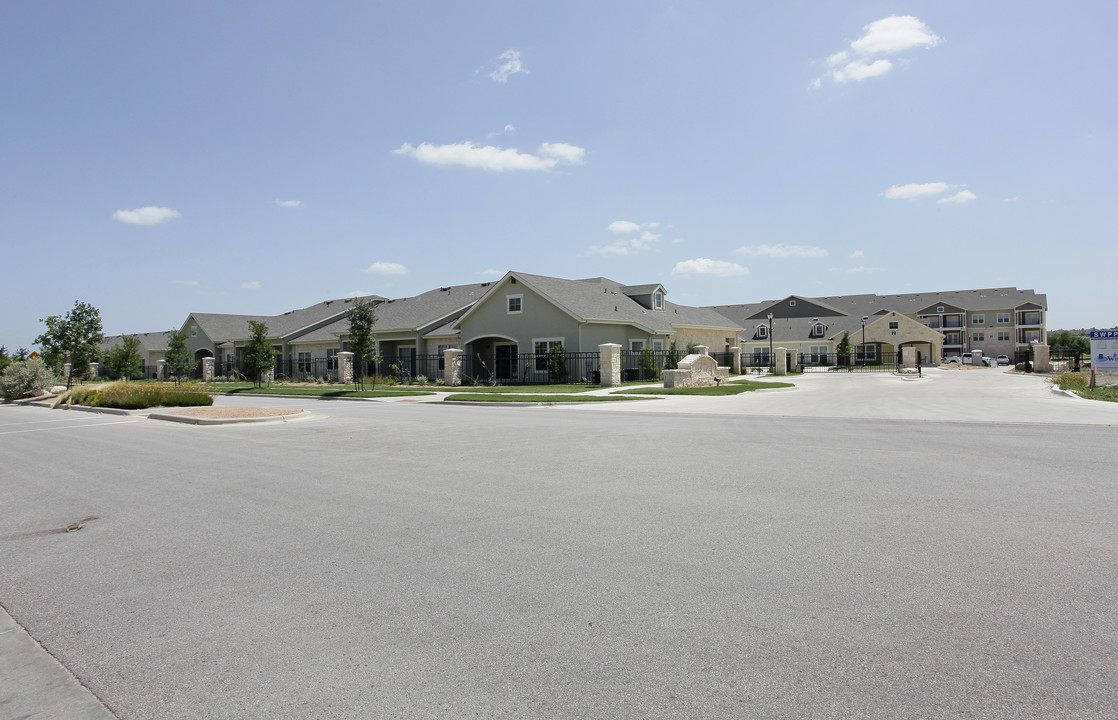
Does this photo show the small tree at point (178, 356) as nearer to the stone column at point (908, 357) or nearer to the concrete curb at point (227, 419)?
the concrete curb at point (227, 419)

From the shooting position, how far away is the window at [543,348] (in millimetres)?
35375

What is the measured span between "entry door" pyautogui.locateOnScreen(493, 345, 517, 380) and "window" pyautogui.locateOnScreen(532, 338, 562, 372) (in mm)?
2128

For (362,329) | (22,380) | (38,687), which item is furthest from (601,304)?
(38,687)

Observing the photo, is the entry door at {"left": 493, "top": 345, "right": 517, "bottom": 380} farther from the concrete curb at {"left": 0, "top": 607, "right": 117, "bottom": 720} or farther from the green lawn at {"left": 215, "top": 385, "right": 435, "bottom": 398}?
the concrete curb at {"left": 0, "top": 607, "right": 117, "bottom": 720}

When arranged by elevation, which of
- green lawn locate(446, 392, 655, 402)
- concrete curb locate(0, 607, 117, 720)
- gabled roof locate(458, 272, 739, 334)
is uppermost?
gabled roof locate(458, 272, 739, 334)

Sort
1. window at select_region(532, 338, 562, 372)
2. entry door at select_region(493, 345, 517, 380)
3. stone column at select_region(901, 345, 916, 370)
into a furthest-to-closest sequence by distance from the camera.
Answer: stone column at select_region(901, 345, 916, 370) < entry door at select_region(493, 345, 517, 380) < window at select_region(532, 338, 562, 372)

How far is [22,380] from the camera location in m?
33.2

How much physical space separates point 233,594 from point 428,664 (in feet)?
6.59

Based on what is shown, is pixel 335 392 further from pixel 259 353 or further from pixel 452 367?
pixel 259 353

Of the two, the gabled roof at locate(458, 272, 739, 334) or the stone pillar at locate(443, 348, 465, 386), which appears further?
the stone pillar at locate(443, 348, 465, 386)

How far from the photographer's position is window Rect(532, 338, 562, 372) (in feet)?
116

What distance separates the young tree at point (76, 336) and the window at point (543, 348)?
27191 millimetres

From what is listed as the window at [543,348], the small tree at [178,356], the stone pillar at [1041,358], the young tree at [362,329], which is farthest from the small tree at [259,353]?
the stone pillar at [1041,358]

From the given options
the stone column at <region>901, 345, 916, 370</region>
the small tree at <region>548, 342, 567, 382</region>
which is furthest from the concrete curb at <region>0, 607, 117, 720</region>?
the stone column at <region>901, 345, 916, 370</region>
